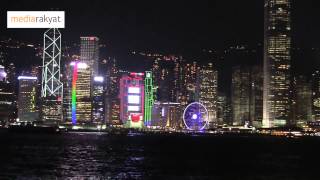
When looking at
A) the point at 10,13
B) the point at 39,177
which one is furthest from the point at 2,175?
the point at 10,13

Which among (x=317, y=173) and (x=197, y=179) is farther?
(x=317, y=173)

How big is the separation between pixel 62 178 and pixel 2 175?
5.62 metres

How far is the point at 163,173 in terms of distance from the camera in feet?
215

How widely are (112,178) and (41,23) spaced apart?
72.8 feet

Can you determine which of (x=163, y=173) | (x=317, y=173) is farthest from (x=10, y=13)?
(x=317, y=173)

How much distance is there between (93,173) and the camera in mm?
61406

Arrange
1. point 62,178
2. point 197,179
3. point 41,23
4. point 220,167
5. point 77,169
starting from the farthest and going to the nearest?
point 220,167 → point 41,23 → point 77,169 → point 197,179 → point 62,178

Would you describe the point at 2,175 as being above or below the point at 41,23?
below

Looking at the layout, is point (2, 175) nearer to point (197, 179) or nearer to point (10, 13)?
point (197, 179)

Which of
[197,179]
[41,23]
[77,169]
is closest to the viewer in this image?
[197,179]

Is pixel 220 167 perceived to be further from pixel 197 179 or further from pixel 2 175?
pixel 2 175
